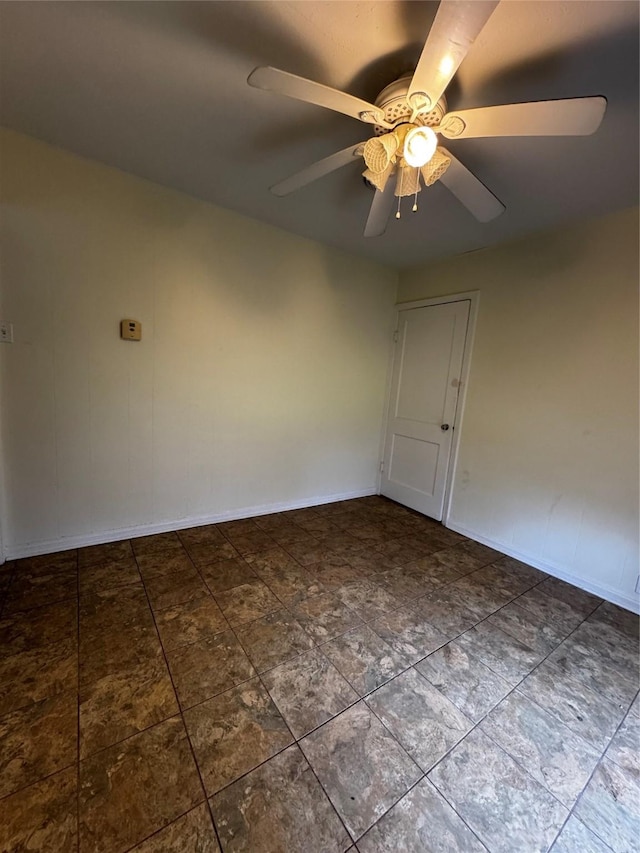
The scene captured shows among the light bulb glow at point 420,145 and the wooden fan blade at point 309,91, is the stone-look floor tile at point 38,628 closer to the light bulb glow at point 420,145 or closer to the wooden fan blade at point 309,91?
the wooden fan blade at point 309,91

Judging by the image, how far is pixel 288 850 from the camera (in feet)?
3.05

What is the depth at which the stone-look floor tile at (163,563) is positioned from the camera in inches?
83.2

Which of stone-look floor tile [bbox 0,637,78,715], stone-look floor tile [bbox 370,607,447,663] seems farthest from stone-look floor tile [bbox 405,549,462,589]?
stone-look floor tile [bbox 0,637,78,715]

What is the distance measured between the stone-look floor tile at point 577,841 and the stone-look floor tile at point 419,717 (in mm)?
326

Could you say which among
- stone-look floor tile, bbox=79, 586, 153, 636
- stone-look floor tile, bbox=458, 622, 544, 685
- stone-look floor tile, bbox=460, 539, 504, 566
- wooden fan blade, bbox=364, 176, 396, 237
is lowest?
stone-look floor tile, bbox=458, 622, 544, 685

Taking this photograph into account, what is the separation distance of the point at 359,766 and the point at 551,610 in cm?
155

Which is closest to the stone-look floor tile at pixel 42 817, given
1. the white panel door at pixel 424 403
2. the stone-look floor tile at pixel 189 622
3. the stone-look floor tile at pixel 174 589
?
the stone-look floor tile at pixel 189 622

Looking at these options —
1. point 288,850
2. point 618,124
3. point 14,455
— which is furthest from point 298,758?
point 618,124

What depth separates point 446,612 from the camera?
1.95 m

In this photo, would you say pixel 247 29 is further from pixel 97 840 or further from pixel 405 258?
pixel 97 840

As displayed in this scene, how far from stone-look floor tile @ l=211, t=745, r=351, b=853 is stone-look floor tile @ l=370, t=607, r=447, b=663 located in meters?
0.70

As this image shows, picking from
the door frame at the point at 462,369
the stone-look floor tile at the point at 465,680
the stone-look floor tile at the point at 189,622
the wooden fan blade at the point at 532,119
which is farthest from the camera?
the door frame at the point at 462,369

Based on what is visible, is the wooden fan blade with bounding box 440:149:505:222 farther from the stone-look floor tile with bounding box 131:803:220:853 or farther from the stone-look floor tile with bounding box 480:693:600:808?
the stone-look floor tile with bounding box 131:803:220:853

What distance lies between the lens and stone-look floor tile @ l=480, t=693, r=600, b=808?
3.76 ft
